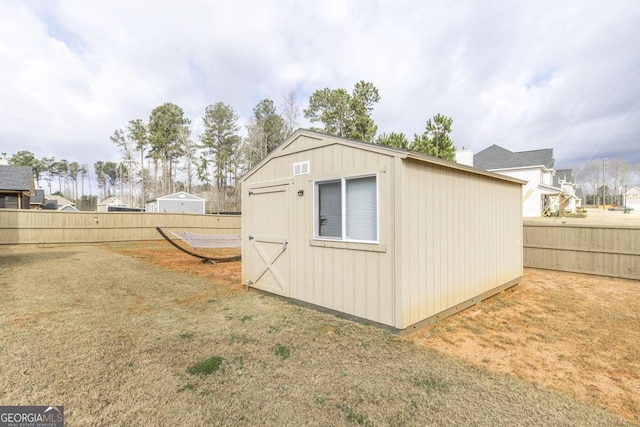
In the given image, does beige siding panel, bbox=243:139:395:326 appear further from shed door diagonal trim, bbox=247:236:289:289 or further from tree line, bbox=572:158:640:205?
tree line, bbox=572:158:640:205

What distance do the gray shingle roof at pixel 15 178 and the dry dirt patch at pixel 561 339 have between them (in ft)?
66.8

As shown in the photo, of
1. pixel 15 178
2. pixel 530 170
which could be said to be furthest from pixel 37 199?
pixel 530 170

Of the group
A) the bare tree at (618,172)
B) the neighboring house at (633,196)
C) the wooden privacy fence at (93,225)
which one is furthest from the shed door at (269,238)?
the bare tree at (618,172)

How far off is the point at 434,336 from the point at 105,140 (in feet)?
123

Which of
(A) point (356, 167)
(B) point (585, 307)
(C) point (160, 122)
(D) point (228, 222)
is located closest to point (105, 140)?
(C) point (160, 122)

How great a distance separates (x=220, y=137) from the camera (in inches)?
1006

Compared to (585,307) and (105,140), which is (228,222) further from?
(105,140)

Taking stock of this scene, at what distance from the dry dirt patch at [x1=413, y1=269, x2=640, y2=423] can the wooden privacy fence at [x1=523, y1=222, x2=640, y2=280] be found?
4.01ft

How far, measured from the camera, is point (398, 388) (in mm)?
2465

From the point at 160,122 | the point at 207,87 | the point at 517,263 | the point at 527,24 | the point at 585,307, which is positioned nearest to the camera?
the point at 585,307

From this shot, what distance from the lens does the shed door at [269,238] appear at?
503 centimetres

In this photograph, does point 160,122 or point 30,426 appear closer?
point 30,426

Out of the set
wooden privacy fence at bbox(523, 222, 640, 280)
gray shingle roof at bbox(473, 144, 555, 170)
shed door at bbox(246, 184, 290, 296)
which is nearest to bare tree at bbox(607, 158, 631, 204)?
gray shingle roof at bbox(473, 144, 555, 170)

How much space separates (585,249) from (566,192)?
21.0 meters
